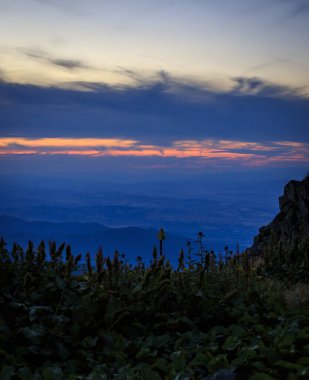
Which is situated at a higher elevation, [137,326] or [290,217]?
[290,217]

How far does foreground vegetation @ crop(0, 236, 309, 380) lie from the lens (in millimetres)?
4965

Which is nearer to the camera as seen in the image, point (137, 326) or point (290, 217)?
point (137, 326)

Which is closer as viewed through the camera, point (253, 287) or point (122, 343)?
point (122, 343)

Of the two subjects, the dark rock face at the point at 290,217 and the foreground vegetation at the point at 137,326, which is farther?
the dark rock face at the point at 290,217

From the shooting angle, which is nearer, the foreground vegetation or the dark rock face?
the foreground vegetation

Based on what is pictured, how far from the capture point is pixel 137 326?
21.1ft

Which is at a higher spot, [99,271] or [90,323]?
[99,271]

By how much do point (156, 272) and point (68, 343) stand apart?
188cm

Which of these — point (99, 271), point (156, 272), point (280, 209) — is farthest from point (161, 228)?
point (280, 209)

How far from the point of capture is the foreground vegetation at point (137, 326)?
496 cm

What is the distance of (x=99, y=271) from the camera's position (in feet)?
22.3

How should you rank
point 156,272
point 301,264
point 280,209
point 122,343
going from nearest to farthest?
point 122,343
point 156,272
point 301,264
point 280,209

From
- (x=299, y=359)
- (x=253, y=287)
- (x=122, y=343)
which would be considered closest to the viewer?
(x=299, y=359)

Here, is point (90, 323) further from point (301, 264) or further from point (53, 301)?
point (301, 264)
